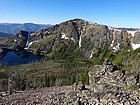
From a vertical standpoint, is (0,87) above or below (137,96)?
below

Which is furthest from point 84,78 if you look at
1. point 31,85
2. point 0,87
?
point 0,87

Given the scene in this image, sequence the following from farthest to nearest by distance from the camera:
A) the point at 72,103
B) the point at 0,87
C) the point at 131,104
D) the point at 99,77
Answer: the point at 0,87
the point at 99,77
the point at 72,103
the point at 131,104

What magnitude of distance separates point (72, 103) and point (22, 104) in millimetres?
47022

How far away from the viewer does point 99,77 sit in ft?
281

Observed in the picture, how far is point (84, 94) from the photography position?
76.1 m

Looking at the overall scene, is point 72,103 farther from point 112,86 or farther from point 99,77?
point 99,77

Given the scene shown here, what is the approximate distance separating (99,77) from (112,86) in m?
10.1

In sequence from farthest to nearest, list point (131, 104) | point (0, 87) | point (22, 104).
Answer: point (0, 87) → point (22, 104) → point (131, 104)

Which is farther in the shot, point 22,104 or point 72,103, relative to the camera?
point 22,104

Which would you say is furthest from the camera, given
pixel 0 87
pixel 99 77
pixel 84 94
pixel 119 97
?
pixel 0 87

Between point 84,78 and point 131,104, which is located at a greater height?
point 131,104

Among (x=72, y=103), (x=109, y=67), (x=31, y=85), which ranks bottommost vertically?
(x=31, y=85)

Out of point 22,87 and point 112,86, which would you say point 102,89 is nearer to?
point 112,86

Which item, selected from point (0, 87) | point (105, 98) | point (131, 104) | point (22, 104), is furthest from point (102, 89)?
point (0, 87)
